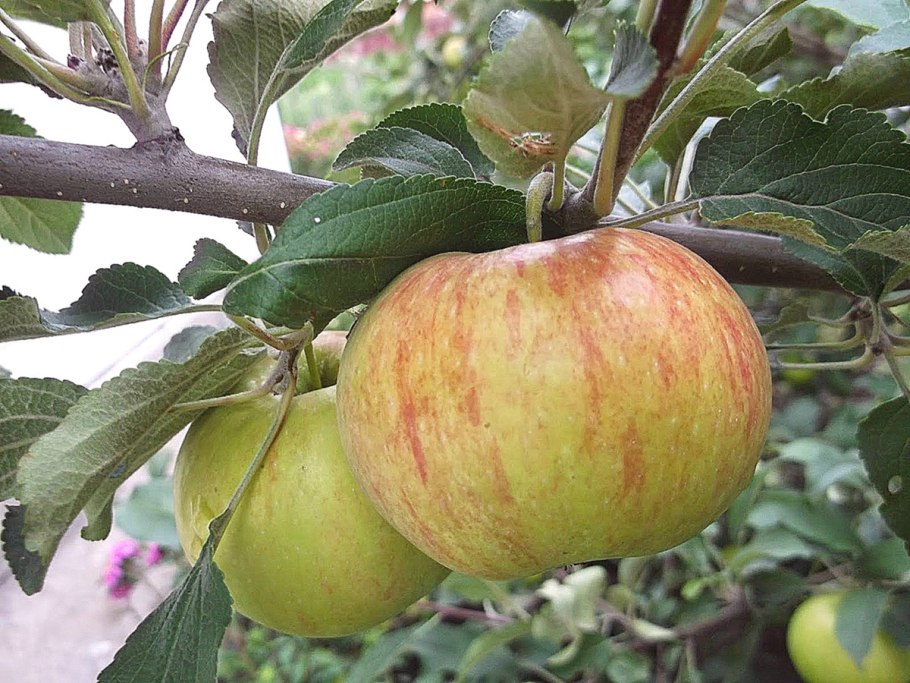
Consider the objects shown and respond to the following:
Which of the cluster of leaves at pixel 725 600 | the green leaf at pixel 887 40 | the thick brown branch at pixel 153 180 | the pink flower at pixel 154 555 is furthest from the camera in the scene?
the pink flower at pixel 154 555

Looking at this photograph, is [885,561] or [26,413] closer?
[26,413]

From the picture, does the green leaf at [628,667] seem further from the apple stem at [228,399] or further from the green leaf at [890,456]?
the apple stem at [228,399]

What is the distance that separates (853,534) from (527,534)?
27.9 inches

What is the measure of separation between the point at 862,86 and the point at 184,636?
414 mm

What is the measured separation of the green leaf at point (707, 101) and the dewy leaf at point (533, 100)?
0.28 ft

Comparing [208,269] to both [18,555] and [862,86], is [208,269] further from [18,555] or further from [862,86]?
[862,86]

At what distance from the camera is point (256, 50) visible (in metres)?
0.42

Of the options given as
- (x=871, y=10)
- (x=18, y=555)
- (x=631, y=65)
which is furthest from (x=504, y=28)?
(x=18, y=555)

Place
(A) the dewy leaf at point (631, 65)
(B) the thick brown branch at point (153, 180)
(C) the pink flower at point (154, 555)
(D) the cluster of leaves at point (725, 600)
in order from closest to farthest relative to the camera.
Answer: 1. (A) the dewy leaf at point (631, 65)
2. (B) the thick brown branch at point (153, 180)
3. (D) the cluster of leaves at point (725, 600)
4. (C) the pink flower at point (154, 555)

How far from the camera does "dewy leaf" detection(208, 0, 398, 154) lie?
405 mm

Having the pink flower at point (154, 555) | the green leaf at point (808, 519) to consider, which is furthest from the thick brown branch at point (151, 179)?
the pink flower at point (154, 555)

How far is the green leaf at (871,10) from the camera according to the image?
488 mm

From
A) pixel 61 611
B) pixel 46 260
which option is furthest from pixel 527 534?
pixel 61 611

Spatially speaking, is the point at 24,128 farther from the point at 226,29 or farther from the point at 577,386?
the point at 577,386
